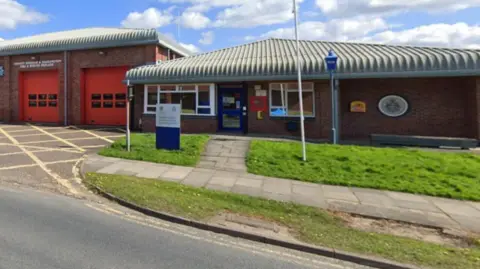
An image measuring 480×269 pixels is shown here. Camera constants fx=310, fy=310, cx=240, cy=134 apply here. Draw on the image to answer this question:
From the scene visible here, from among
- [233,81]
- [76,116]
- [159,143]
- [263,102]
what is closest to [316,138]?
[263,102]

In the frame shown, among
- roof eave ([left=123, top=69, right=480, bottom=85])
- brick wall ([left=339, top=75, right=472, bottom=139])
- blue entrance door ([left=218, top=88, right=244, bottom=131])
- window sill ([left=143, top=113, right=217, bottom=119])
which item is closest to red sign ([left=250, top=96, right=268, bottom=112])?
blue entrance door ([left=218, top=88, right=244, bottom=131])

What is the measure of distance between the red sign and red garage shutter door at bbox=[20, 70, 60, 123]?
13323mm

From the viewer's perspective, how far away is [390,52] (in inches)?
538

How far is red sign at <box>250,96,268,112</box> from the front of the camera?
14.6 m

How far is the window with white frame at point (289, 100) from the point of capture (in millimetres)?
14133

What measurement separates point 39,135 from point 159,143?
7659 mm

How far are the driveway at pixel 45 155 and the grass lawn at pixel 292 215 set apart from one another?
0.96 metres

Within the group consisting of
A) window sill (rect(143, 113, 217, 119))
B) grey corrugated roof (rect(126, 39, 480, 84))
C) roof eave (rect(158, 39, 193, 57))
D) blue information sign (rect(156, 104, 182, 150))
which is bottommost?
blue information sign (rect(156, 104, 182, 150))

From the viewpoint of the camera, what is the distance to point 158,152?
10.2 meters

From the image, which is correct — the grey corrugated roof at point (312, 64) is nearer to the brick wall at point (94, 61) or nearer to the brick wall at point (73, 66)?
Answer: the brick wall at point (94, 61)

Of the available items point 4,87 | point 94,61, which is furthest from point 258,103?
point 4,87

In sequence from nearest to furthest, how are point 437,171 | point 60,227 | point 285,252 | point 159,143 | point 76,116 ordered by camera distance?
1. point 285,252
2. point 60,227
3. point 437,171
4. point 159,143
5. point 76,116

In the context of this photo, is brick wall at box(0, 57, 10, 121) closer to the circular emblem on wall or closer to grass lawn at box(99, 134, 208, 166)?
grass lawn at box(99, 134, 208, 166)

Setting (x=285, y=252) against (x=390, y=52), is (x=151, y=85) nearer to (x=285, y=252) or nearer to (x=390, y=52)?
(x=390, y=52)
